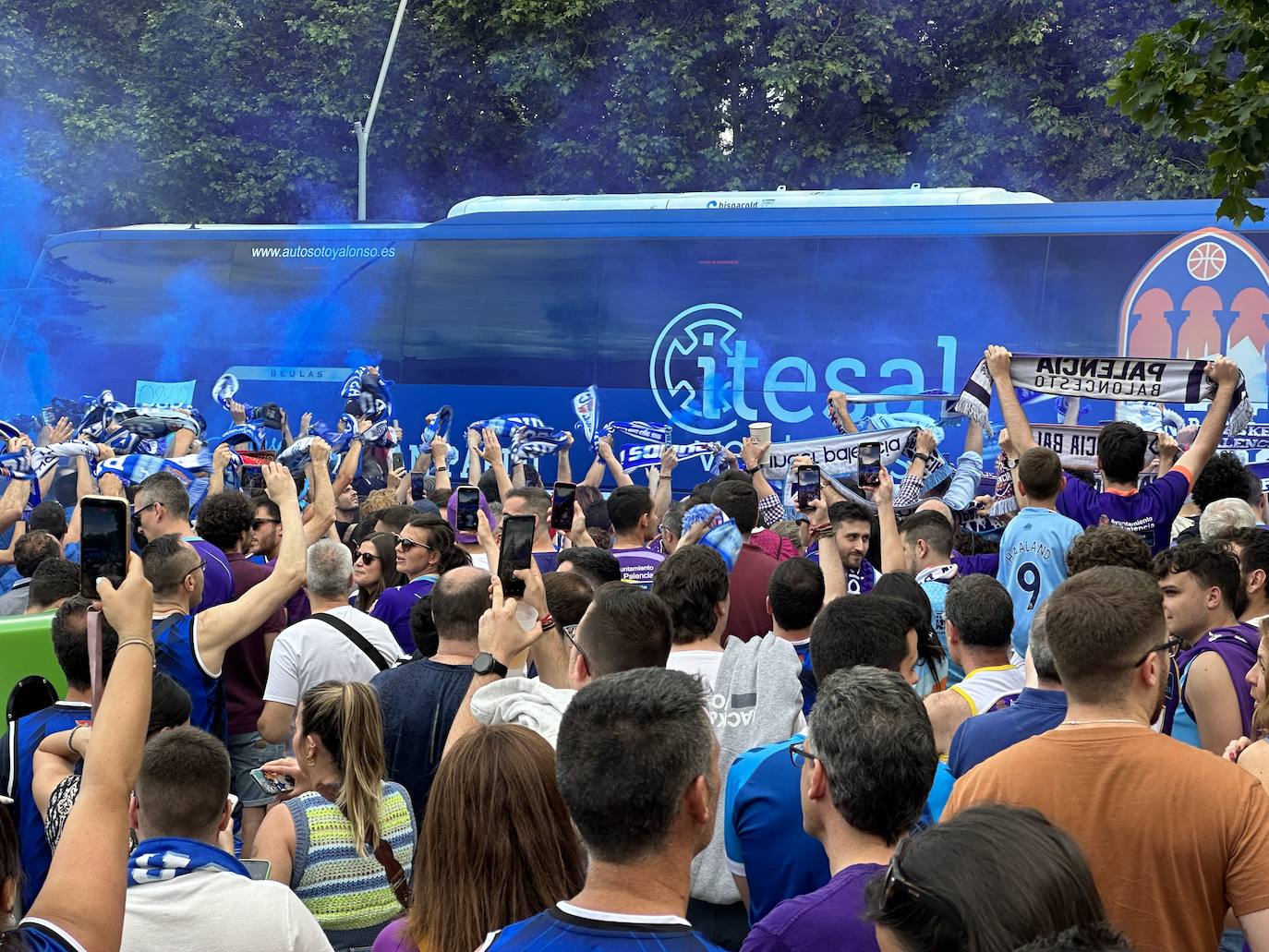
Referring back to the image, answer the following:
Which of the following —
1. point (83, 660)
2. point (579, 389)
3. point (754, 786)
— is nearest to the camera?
point (754, 786)

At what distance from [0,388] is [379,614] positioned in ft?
52.8

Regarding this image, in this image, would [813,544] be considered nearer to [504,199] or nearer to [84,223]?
[504,199]

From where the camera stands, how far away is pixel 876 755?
2895 millimetres

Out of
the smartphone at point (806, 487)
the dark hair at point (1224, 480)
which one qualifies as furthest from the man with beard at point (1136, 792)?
the dark hair at point (1224, 480)

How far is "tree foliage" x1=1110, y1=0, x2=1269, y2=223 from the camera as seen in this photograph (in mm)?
5910

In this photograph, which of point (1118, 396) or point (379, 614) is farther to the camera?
point (1118, 396)

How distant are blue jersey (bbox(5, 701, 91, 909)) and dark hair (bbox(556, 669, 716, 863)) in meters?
2.11

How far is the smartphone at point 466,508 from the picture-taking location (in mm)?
7340

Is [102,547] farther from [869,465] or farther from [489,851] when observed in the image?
[869,465]

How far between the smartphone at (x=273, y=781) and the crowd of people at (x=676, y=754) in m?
0.04

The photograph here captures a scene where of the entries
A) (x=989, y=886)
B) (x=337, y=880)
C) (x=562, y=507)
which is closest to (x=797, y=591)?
(x=337, y=880)

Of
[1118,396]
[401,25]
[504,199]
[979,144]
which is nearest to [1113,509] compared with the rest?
[1118,396]

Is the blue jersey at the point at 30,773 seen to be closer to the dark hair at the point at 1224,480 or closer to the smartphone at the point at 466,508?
the smartphone at the point at 466,508

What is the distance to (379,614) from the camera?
6.62 metres
